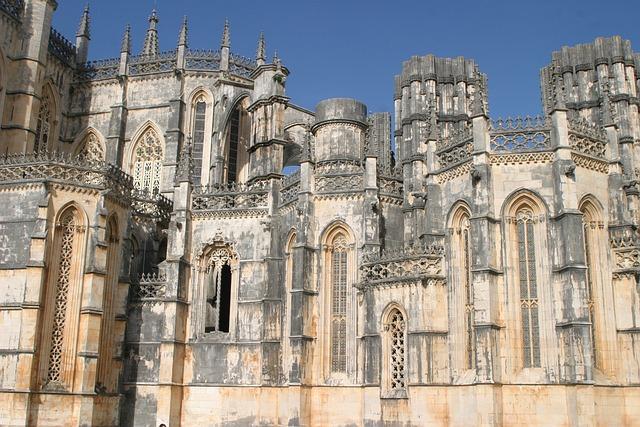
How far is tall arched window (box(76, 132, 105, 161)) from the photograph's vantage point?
139 ft

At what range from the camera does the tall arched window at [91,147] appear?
139 feet

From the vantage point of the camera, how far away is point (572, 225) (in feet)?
75.4

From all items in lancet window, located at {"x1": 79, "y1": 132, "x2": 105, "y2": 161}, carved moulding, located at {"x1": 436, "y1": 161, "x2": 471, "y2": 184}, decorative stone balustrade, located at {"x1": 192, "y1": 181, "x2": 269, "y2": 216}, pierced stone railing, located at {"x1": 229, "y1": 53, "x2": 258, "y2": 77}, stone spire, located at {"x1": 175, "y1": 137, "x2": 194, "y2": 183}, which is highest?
pierced stone railing, located at {"x1": 229, "y1": 53, "x2": 258, "y2": 77}

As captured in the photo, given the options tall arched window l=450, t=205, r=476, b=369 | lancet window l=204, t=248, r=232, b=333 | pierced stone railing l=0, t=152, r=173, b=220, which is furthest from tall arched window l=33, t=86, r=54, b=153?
tall arched window l=450, t=205, r=476, b=369

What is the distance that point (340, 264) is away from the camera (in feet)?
97.1

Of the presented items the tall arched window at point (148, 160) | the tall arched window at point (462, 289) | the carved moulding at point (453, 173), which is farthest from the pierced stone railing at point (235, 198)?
the tall arched window at point (462, 289)

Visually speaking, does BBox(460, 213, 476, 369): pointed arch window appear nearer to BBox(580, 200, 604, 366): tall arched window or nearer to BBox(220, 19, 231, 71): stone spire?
BBox(580, 200, 604, 366): tall arched window

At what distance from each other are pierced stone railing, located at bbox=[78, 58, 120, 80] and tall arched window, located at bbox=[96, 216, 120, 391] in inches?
611

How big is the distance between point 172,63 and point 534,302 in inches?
1061

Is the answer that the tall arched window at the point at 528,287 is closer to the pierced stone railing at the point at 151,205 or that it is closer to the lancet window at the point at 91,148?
the pierced stone railing at the point at 151,205

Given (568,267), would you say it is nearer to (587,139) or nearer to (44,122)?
(587,139)

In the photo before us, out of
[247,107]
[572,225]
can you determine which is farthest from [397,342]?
[247,107]

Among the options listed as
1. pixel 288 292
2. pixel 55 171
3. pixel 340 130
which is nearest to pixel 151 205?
pixel 55 171

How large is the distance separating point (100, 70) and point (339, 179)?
2065 centimetres
